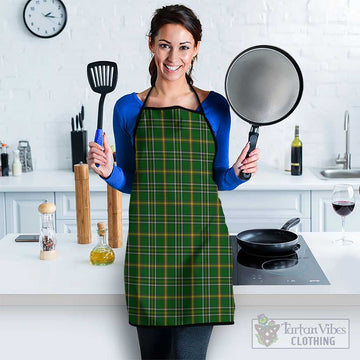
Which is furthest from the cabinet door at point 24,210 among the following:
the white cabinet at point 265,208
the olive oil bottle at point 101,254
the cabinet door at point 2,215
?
the olive oil bottle at point 101,254

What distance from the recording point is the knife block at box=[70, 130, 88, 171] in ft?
12.9

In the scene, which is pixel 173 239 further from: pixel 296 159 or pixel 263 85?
pixel 296 159

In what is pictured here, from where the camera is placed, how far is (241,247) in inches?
79.1

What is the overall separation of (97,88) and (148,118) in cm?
20

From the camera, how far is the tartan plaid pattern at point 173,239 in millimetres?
1631

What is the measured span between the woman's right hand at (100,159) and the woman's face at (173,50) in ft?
0.89

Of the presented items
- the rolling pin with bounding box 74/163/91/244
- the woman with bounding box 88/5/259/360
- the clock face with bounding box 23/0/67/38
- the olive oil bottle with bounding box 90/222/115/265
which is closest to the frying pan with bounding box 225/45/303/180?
the woman with bounding box 88/5/259/360

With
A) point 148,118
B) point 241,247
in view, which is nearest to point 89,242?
point 241,247

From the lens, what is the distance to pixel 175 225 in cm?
164

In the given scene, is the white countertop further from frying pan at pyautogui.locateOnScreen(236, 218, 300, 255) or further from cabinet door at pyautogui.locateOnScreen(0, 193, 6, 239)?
frying pan at pyautogui.locateOnScreen(236, 218, 300, 255)

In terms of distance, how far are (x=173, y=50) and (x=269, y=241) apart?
0.78 metres

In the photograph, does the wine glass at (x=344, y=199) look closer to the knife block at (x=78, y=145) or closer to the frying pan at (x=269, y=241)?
the frying pan at (x=269, y=241)

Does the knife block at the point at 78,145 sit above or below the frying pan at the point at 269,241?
above

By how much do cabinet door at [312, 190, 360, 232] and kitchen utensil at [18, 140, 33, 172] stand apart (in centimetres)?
192
